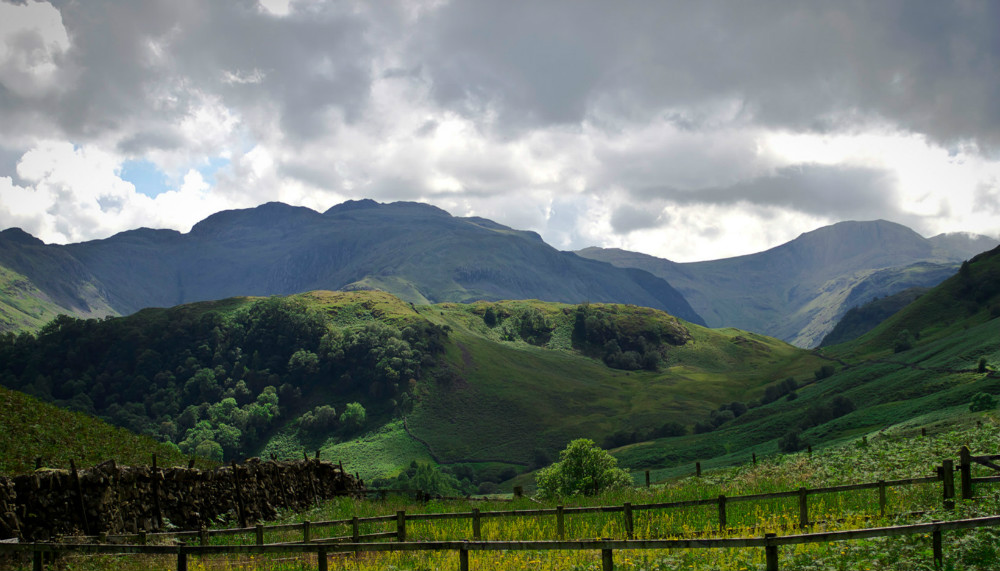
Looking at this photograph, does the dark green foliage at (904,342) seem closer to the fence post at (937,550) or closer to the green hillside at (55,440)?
the green hillside at (55,440)

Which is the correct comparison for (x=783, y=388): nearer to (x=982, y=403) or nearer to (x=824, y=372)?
(x=824, y=372)

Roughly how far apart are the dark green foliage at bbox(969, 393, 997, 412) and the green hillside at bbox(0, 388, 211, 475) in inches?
3254

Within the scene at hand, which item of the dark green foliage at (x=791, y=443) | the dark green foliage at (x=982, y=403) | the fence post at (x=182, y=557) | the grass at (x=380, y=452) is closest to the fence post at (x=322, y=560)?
the fence post at (x=182, y=557)

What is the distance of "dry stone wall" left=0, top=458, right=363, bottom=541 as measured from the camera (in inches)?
840

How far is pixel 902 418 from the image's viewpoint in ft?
341

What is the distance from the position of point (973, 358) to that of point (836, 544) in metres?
137

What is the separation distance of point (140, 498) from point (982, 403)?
3583 inches

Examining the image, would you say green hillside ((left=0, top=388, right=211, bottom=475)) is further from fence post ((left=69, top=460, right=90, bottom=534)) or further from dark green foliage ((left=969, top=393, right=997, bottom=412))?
dark green foliage ((left=969, top=393, right=997, bottom=412))

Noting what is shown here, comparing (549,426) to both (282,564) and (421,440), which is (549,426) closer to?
(421,440)

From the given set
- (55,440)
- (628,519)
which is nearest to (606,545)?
(628,519)

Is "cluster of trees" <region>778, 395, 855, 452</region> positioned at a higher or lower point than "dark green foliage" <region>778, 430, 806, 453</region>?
higher

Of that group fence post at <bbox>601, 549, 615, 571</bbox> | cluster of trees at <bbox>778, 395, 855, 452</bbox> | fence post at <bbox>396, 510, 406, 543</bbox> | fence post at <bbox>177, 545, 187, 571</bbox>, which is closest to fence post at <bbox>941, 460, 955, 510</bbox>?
fence post at <bbox>601, 549, 615, 571</bbox>

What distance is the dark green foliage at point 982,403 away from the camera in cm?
7862

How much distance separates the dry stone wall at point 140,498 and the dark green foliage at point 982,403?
78.2 m
